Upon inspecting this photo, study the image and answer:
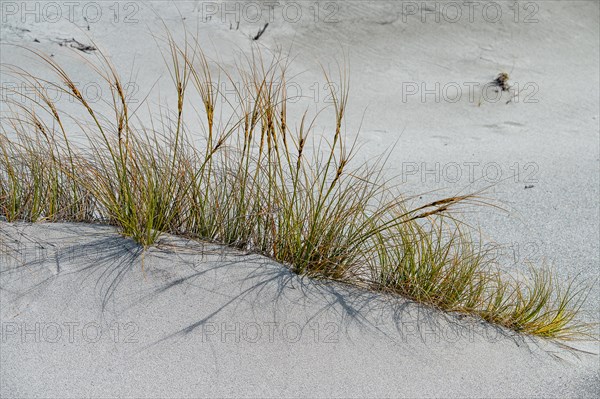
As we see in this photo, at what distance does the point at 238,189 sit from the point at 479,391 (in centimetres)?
118

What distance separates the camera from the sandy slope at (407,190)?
7.47 ft

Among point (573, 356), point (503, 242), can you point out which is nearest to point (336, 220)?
point (573, 356)

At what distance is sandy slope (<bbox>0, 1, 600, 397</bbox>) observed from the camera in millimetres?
2275

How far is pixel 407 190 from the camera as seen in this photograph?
13.8ft

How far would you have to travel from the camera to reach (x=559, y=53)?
669 centimetres
